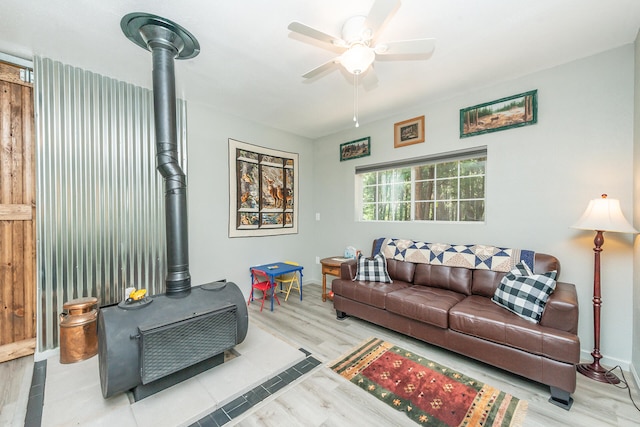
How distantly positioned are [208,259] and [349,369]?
7.43 ft

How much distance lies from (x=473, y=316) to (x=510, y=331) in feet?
0.83

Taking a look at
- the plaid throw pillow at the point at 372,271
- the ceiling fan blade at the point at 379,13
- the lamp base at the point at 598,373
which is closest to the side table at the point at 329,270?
the plaid throw pillow at the point at 372,271

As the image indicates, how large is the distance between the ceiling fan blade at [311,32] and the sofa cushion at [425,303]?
7.41ft

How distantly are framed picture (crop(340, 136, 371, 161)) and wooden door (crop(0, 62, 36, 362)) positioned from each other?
143 inches

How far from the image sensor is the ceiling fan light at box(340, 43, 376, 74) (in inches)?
69.5

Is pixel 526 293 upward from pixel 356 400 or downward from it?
upward

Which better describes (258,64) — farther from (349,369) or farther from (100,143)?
(349,369)

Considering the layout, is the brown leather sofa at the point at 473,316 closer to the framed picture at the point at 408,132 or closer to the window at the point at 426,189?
the window at the point at 426,189

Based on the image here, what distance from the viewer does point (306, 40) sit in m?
2.06

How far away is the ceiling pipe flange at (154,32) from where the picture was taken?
1818mm

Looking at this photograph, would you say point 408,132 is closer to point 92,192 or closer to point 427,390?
point 427,390

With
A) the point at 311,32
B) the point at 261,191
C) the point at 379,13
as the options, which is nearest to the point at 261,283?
the point at 261,191

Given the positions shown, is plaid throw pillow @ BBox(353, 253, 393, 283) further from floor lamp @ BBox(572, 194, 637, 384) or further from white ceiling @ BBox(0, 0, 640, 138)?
white ceiling @ BBox(0, 0, 640, 138)

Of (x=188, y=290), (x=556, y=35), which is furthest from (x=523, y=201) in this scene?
(x=188, y=290)
